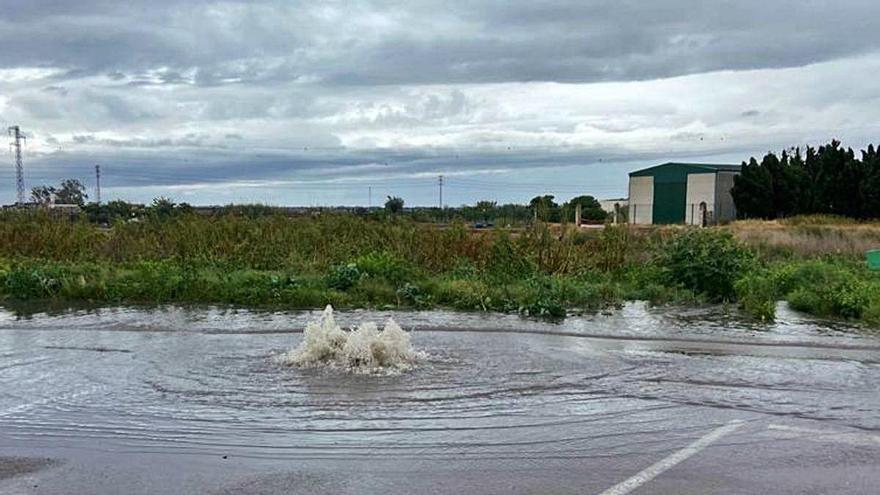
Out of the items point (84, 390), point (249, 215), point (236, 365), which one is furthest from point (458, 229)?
point (84, 390)

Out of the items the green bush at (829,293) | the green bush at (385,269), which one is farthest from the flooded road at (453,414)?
the green bush at (385,269)

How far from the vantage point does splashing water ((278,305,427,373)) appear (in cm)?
Answer: 980

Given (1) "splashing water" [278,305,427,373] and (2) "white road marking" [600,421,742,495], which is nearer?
(2) "white road marking" [600,421,742,495]

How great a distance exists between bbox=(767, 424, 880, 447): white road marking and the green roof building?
57739 millimetres

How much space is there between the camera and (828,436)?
7.24 meters

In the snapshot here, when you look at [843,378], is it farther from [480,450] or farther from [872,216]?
[872,216]

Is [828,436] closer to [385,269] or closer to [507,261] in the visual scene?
[385,269]

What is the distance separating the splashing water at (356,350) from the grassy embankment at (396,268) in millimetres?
4949

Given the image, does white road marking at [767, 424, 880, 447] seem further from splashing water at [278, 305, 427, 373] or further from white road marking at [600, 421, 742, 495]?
splashing water at [278, 305, 427, 373]

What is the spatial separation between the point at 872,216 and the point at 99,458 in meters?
60.4

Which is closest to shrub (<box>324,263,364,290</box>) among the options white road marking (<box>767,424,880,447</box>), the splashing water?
the splashing water

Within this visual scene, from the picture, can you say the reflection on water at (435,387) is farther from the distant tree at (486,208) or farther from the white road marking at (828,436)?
the distant tree at (486,208)

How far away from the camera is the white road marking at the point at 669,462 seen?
19.0 feet

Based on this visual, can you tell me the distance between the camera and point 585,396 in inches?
341
